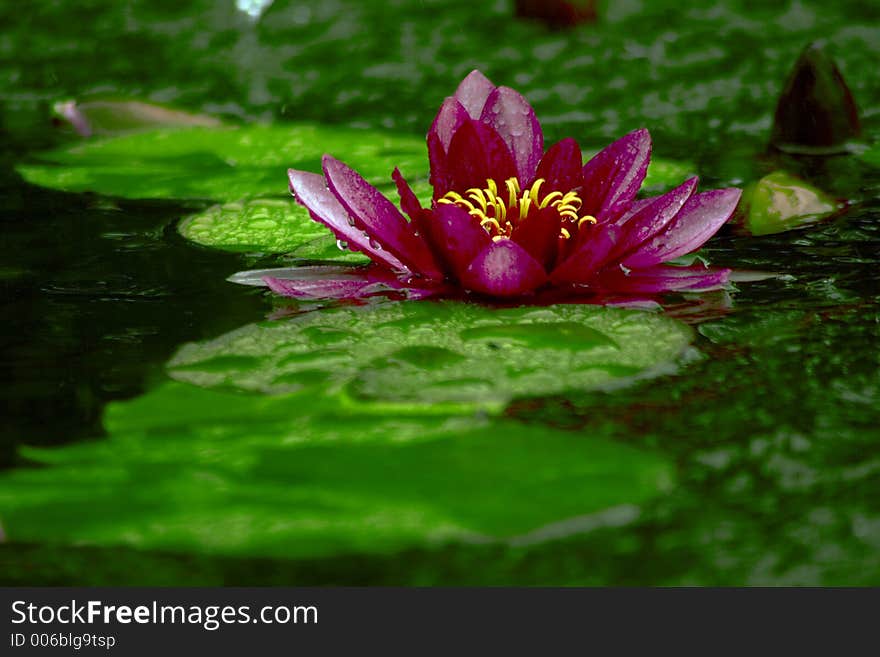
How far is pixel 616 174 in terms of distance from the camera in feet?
6.15

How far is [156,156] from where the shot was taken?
8.80 ft

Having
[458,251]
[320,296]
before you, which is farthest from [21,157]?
[458,251]

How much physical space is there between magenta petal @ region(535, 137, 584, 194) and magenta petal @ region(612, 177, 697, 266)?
0.34 feet

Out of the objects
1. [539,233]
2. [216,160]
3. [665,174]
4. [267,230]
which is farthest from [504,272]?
[216,160]

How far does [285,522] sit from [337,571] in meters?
0.09

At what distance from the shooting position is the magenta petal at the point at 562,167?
72.6 inches

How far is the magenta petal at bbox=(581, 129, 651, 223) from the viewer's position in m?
1.86

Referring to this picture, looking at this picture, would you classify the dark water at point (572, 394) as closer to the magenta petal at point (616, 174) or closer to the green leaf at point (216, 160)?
the green leaf at point (216, 160)

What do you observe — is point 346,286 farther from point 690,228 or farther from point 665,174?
point 665,174

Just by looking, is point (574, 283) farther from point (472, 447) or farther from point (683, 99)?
point (683, 99)

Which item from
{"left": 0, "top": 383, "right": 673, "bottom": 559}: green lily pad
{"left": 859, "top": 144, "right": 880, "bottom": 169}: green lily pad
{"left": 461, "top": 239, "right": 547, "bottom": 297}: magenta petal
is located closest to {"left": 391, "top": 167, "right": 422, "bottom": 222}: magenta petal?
{"left": 461, "top": 239, "right": 547, "bottom": 297}: magenta petal

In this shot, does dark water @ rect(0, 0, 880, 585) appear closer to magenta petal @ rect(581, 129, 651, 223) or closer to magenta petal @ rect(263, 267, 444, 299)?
magenta petal @ rect(263, 267, 444, 299)

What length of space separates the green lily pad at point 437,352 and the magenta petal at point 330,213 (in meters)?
0.10

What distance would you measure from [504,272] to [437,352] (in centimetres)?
19
